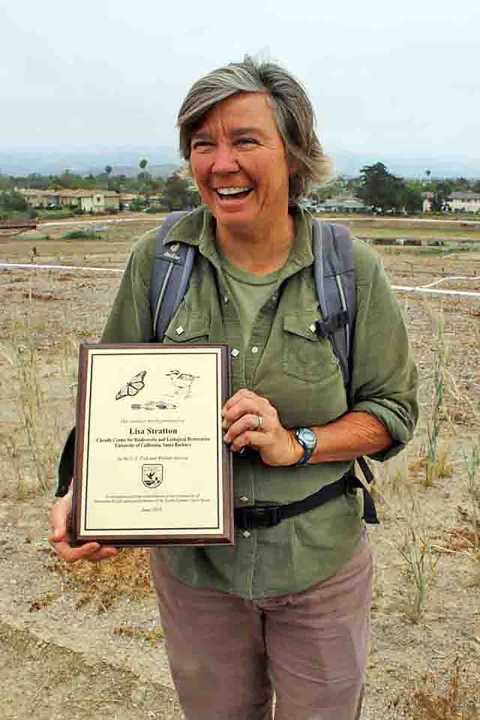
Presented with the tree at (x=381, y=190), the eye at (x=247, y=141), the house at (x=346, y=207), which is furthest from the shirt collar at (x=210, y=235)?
the tree at (x=381, y=190)

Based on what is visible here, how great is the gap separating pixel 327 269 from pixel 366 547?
77 centimetres

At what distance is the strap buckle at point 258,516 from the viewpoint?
6.07 feet

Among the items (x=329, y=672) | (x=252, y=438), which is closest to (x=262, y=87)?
(x=252, y=438)

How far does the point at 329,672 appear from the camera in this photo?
1.95m

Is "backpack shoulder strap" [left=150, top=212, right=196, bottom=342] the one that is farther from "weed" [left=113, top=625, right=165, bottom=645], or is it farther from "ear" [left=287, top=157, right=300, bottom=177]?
"weed" [left=113, top=625, right=165, bottom=645]

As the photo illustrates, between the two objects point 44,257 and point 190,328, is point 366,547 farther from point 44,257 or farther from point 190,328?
point 44,257

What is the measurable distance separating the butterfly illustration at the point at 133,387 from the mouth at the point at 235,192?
46 centimetres

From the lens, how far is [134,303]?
1953 millimetres

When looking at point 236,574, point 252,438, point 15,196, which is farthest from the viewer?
point 15,196

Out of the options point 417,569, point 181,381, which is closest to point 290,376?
point 181,381

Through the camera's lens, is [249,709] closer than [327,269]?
No

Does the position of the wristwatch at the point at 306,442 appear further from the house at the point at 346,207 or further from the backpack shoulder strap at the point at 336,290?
the house at the point at 346,207

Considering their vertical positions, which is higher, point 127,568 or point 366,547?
point 366,547

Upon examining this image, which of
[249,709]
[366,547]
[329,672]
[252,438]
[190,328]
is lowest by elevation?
[249,709]
